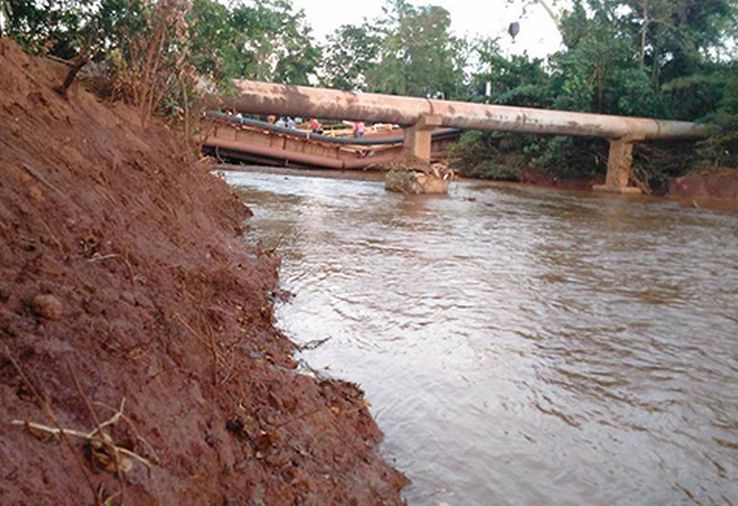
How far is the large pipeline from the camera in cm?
1367

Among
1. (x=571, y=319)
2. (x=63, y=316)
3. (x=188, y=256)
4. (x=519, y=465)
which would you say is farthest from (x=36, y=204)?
(x=571, y=319)

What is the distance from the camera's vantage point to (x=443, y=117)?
16.2 metres

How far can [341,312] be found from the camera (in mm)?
4129

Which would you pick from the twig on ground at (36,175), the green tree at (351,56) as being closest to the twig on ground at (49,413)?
the twig on ground at (36,175)

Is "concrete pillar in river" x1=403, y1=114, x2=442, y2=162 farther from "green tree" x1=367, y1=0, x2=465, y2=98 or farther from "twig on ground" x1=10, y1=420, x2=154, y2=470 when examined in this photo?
"green tree" x1=367, y1=0, x2=465, y2=98

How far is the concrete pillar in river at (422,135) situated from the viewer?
52.5 ft

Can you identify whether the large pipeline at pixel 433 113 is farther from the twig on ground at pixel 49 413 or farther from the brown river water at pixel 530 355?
the twig on ground at pixel 49 413

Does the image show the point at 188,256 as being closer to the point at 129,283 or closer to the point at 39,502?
the point at 129,283

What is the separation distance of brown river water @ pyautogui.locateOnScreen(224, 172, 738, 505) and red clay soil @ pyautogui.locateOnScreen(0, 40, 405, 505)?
0.34 meters

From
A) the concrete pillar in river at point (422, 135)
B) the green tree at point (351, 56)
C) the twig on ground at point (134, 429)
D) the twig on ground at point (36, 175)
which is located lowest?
the twig on ground at point (134, 429)

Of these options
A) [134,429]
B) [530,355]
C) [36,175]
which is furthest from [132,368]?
[530,355]

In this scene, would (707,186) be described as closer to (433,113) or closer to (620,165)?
(620,165)

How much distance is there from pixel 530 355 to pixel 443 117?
13402 mm

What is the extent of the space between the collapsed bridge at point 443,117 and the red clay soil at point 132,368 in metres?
9.14
